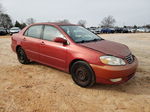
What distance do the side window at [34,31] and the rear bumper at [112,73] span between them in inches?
84.9

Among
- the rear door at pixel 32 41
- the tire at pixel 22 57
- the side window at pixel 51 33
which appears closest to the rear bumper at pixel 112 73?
the side window at pixel 51 33

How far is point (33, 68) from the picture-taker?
16.3 ft

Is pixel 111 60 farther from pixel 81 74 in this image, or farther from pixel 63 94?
pixel 63 94

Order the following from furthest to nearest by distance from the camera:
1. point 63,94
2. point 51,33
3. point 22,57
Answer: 1. point 22,57
2. point 51,33
3. point 63,94

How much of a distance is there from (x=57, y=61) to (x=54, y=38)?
0.62m

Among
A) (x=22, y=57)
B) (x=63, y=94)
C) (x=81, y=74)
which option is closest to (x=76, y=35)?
(x=81, y=74)

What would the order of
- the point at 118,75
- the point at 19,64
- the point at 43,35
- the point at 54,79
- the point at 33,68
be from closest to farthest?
the point at 118,75 → the point at 54,79 → the point at 43,35 → the point at 33,68 → the point at 19,64

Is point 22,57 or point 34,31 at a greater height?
point 34,31

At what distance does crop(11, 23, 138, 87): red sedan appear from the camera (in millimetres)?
3230

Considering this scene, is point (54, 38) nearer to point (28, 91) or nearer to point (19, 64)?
point (28, 91)

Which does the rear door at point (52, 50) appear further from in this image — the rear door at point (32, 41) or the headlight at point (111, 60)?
the headlight at point (111, 60)

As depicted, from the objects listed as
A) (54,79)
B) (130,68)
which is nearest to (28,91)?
(54,79)

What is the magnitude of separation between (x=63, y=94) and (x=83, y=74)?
2.10 ft

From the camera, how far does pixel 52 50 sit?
158 inches
